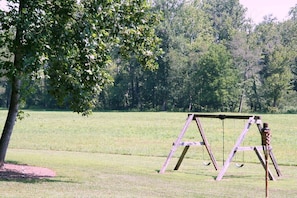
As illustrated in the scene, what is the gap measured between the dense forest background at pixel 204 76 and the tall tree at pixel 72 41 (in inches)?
3141

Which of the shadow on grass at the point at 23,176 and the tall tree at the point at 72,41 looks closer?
the tall tree at the point at 72,41

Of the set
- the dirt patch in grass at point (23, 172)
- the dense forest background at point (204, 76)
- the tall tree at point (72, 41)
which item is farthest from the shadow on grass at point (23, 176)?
the dense forest background at point (204, 76)

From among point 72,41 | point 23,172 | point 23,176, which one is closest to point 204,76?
point 23,172

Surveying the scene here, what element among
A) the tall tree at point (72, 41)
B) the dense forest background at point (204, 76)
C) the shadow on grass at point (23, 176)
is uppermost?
the dense forest background at point (204, 76)

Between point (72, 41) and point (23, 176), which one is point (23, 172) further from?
point (72, 41)

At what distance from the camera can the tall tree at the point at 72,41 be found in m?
12.5

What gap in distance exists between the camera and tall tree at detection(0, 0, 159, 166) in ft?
41.1

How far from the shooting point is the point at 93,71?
1370 cm

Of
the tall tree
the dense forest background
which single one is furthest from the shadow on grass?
the dense forest background

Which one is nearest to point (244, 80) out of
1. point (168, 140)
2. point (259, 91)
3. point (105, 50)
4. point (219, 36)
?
point (259, 91)

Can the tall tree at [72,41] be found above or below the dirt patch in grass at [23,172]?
above

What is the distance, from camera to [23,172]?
1518 cm

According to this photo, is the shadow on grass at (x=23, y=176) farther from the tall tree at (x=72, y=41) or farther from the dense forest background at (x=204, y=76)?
the dense forest background at (x=204, y=76)

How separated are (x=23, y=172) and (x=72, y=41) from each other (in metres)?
4.29
